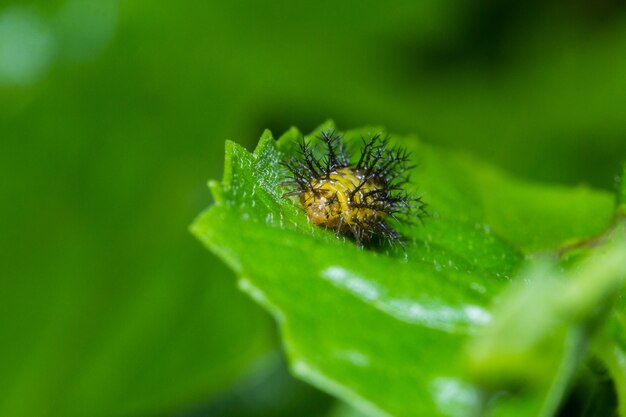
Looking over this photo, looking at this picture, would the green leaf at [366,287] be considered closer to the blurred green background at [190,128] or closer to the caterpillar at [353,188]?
the caterpillar at [353,188]

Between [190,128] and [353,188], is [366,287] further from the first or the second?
Answer: [190,128]

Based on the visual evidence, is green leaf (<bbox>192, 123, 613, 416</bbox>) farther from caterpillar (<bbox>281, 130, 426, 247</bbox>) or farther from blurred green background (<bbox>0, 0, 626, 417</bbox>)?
blurred green background (<bbox>0, 0, 626, 417</bbox>)

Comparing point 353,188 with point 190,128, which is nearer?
point 353,188

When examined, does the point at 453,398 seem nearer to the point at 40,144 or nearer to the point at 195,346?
the point at 195,346

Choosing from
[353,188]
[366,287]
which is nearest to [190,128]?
[353,188]

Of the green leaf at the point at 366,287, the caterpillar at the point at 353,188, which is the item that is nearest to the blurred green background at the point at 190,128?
the caterpillar at the point at 353,188

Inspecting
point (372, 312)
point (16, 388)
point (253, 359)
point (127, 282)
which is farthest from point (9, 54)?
point (372, 312)
